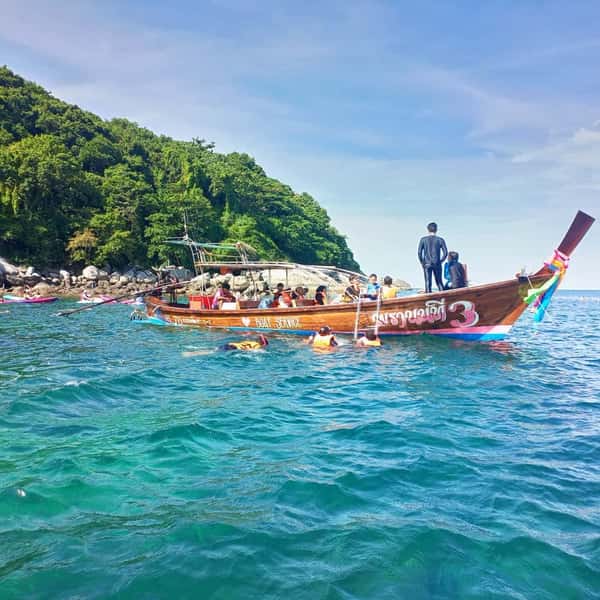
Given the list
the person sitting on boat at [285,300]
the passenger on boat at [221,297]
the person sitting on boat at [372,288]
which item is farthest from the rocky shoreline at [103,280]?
the person sitting on boat at [372,288]

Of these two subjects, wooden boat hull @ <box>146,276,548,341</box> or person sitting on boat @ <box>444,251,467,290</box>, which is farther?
person sitting on boat @ <box>444,251,467,290</box>

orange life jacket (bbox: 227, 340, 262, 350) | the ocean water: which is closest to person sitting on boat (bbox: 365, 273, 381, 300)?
orange life jacket (bbox: 227, 340, 262, 350)

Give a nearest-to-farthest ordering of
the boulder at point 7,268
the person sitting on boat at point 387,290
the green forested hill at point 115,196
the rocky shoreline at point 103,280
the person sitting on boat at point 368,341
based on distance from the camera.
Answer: the person sitting on boat at point 368,341
the person sitting on boat at point 387,290
the rocky shoreline at point 103,280
the boulder at point 7,268
the green forested hill at point 115,196

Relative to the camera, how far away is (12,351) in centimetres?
1352

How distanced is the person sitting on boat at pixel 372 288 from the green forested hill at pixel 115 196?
37063mm


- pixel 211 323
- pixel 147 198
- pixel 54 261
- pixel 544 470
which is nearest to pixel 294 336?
pixel 211 323

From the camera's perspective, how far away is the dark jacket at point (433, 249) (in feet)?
49.1

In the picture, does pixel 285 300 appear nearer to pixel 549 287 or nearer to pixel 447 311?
pixel 447 311

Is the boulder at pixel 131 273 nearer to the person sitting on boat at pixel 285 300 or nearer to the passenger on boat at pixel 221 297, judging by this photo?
the passenger on boat at pixel 221 297

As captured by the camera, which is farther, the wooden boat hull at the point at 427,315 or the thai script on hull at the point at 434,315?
the thai script on hull at the point at 434,315

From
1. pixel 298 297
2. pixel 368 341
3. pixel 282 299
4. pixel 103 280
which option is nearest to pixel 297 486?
pixel 368 341

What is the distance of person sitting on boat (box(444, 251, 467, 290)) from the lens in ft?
50.5

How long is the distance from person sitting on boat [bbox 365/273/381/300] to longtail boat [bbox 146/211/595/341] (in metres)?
0.81

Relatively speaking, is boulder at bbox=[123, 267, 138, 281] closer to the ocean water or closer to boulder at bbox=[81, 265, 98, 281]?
boulder at bbox=[81, 265, 98, 281]
